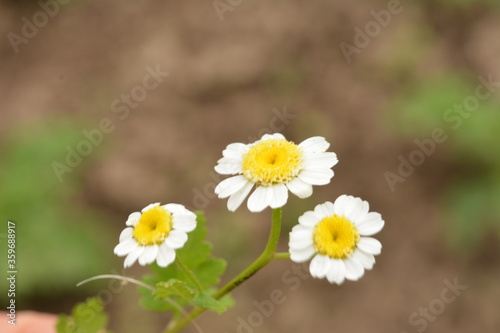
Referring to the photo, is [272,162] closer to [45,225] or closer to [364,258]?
[364,258]

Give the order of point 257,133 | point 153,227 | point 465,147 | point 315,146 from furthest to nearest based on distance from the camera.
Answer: point 257,133
point 465,147
point 315,146
point 153,227

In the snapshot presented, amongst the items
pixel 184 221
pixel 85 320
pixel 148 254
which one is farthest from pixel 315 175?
pixel 85 320

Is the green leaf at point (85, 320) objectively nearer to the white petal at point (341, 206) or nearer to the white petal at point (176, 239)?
the white petal at point (176, 239)

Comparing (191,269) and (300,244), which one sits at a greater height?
(300,244)

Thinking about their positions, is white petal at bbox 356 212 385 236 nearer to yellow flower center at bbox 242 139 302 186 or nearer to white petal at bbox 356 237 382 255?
white petal at bbox 356 237 382 255

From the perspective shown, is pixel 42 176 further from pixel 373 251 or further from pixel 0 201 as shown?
pixel 373 251

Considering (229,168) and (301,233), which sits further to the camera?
(229,168)

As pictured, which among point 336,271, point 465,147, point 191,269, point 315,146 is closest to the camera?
point 336,271
